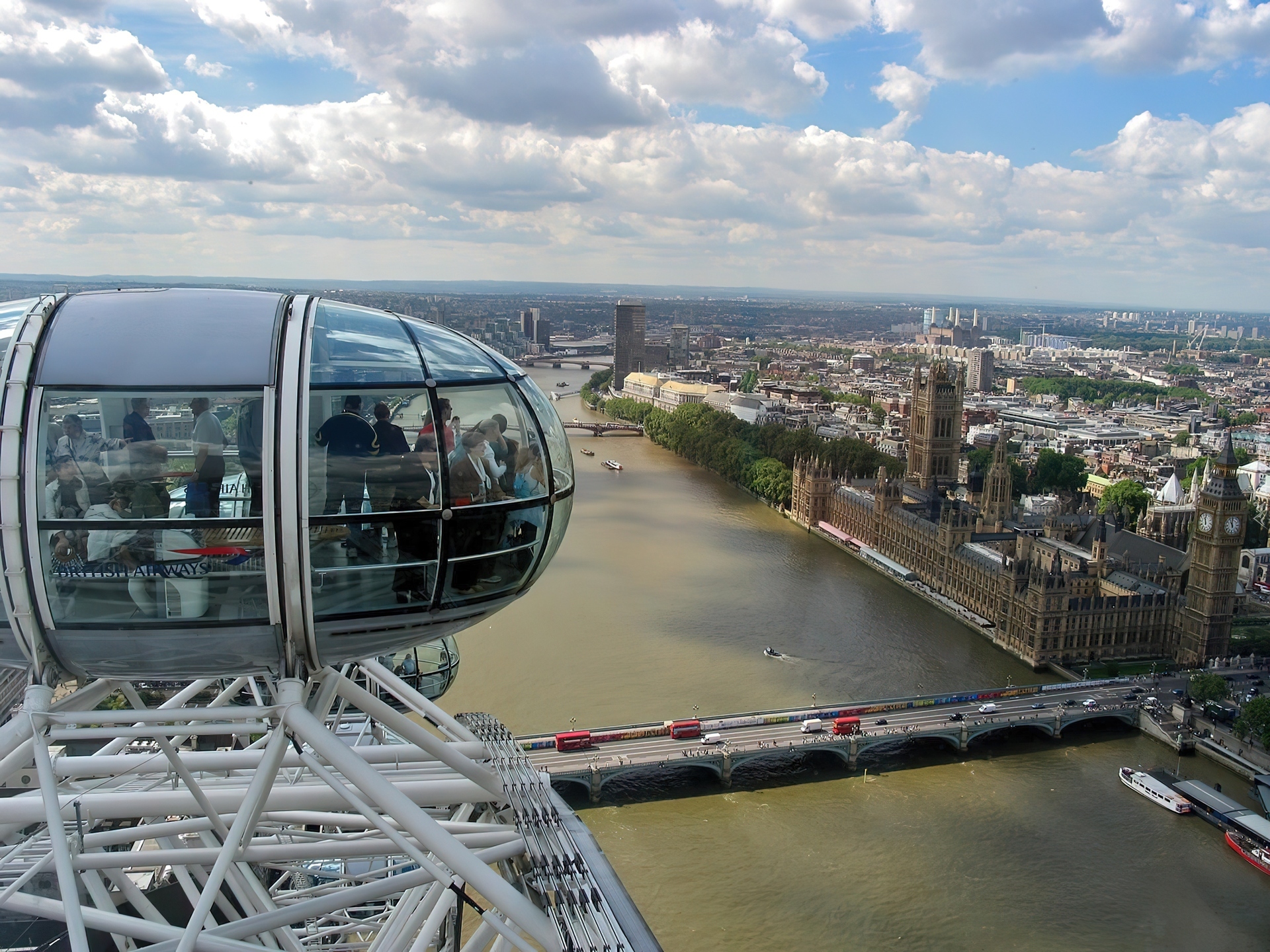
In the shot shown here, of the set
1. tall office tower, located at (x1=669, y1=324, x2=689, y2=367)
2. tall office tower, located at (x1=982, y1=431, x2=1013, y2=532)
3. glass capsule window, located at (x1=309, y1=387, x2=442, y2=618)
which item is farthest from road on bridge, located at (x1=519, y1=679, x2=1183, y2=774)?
tall office tower, located at (x1=669, y1=324, x2=689, y2=367)

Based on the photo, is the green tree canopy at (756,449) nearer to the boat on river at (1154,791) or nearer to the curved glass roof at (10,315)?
the boat on river at (1154,791)

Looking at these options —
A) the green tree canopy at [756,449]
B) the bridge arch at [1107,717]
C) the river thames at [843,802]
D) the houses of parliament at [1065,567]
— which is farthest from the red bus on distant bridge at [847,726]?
the green tree canopy at [756,449]

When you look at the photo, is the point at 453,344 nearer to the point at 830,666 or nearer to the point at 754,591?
the point at 830,666

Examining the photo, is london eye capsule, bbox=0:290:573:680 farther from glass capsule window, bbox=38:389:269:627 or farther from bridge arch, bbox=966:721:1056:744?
bridge arch, bbox=966:721:1056:744

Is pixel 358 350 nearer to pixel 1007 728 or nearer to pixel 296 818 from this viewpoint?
pixel 296 818

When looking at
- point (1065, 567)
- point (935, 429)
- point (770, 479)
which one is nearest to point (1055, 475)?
point (935, 429)
